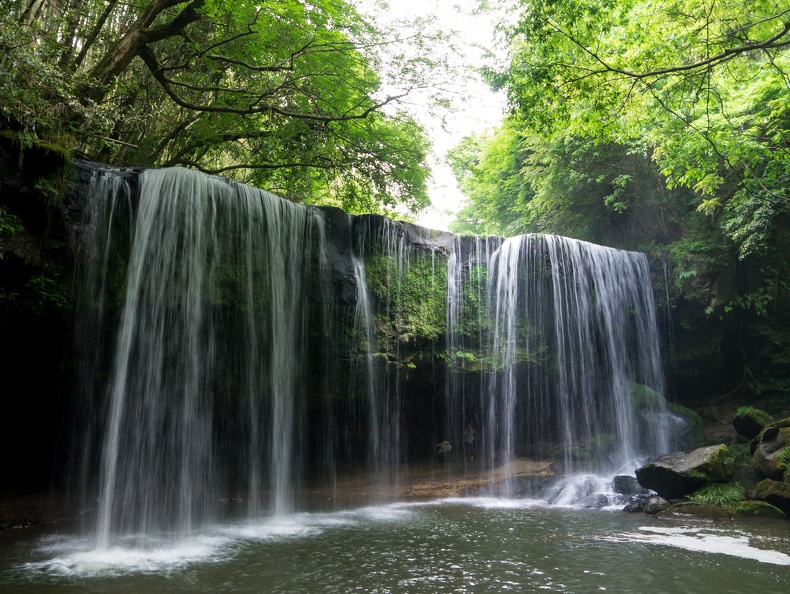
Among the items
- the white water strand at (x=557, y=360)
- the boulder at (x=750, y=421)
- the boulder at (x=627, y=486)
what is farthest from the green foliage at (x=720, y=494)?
the white water strand at (x=557, y=360)

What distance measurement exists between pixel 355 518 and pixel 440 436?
4.51 metres

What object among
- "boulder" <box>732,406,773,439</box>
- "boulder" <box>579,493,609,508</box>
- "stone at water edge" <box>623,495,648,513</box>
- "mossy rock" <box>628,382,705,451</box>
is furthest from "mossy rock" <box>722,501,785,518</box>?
"mossy rock" <box>628,382,705,451</box>

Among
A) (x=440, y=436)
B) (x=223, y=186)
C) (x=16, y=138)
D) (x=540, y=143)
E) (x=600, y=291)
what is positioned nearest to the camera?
(x=16, y=138)

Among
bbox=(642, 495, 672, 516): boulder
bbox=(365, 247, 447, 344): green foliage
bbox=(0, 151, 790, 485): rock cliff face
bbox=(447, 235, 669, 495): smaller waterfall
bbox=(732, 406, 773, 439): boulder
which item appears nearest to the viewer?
bbox=(0, 151, 790, 485): rock cliff face

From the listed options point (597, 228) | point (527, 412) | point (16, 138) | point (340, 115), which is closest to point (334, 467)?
point (527, 412)

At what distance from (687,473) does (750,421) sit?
313 cm

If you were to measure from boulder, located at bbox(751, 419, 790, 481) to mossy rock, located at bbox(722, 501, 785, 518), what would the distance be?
618 mm

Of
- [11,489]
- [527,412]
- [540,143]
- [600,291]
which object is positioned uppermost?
[540,143]

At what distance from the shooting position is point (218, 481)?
1037 centimetres

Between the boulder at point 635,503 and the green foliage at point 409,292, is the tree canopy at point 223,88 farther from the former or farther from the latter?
the boulder at point 635,503

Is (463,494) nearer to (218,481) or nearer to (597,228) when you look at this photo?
(218,481)

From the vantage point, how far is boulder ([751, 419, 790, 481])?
9180mm

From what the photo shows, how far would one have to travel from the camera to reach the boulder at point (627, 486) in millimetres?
10741

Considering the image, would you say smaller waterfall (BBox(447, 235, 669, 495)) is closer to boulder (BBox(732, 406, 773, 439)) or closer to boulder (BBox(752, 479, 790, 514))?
boulder (BBox(732, 406, 773, 439))
